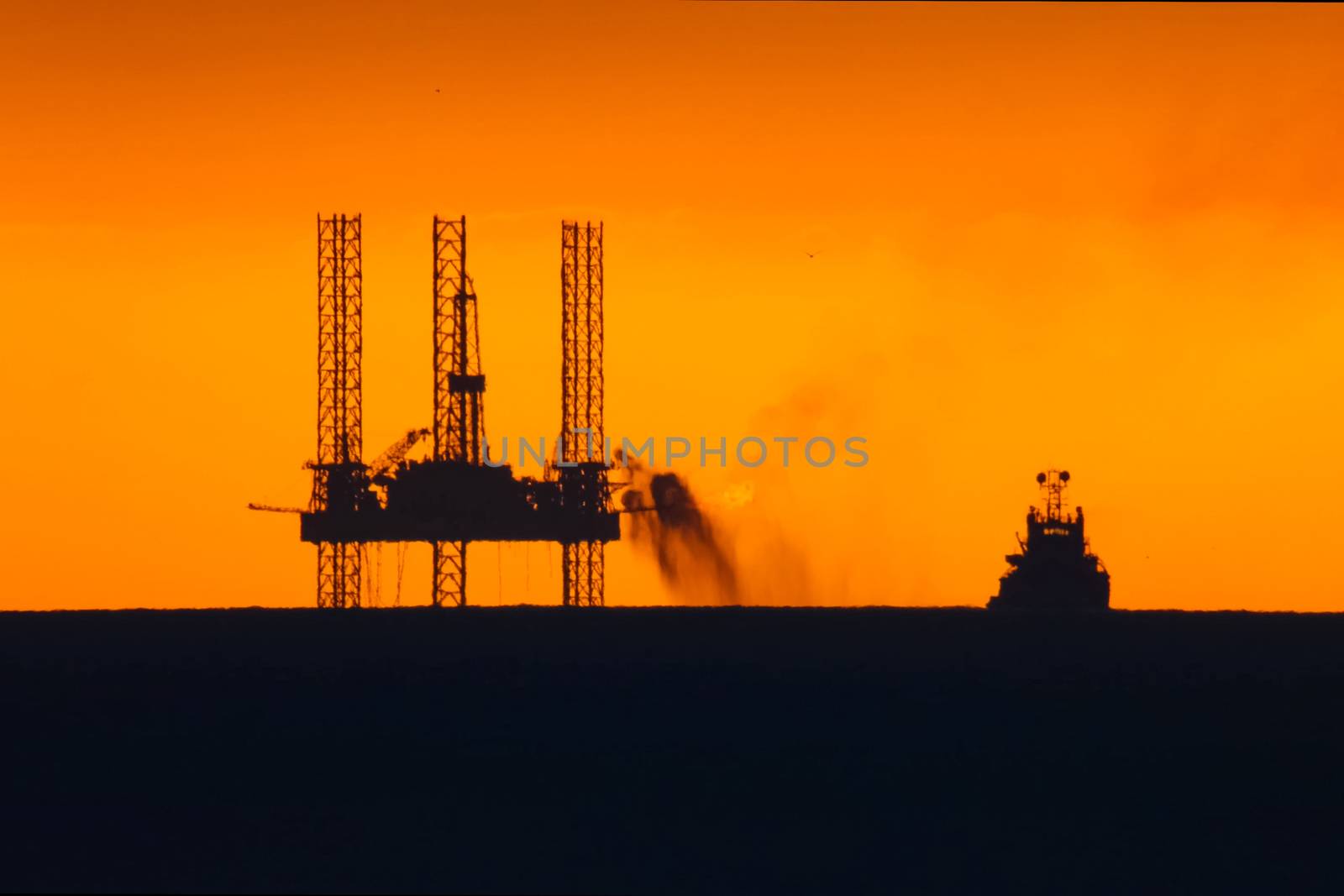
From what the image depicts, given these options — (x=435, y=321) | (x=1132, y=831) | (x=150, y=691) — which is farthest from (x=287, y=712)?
(x=1132, y=831)

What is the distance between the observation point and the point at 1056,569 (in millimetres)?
104188

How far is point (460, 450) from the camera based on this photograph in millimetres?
92625

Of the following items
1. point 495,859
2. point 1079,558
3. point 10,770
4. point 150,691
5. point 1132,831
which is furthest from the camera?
point 1079,558

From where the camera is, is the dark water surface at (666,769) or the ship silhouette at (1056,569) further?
the ship silhouette at (1056,569)

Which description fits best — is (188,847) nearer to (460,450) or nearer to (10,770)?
(10,770)

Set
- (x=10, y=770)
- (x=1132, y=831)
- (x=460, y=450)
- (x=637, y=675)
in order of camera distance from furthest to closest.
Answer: (x=460, y=450) < (x=637, y=675) < (x=10, y=770) < (x=1132, y=831)

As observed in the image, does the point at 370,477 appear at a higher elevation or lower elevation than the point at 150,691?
higher

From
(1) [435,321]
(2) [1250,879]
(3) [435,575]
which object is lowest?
(2) [1250,879]

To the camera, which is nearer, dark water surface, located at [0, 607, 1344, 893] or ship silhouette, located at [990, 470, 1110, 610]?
dark water surface, located at [0, 607, 1344, 893]

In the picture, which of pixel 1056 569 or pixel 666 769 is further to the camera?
pixel 1056 569

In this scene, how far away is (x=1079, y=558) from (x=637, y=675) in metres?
26.4

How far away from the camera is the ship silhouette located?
341 feet

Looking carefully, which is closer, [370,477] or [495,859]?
[495,859]

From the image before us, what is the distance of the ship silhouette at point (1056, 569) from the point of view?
10406 cm
